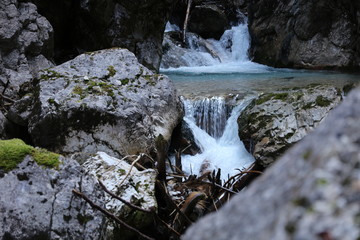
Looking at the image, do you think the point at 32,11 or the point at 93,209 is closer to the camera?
the point at 93,209

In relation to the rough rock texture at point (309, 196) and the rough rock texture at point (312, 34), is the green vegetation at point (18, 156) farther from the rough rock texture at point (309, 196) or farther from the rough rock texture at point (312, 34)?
the rough rock texture at point (312, 34)

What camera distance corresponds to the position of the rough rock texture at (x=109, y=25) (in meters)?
10.6

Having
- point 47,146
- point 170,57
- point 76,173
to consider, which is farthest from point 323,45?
point 76,173

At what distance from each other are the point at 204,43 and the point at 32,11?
11.0 meters

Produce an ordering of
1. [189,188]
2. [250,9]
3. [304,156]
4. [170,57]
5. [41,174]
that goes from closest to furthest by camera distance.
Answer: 1. [304,156]
2. [41,174]
3. [189,188]
4. [170,57]
5. [250,9]

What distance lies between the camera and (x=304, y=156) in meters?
0.60

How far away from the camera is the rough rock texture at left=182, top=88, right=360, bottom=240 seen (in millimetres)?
500

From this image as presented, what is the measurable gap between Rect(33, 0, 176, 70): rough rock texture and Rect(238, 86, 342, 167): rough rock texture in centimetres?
595

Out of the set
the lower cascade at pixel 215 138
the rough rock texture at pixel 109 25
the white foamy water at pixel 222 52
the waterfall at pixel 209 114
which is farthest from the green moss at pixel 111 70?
the white foamy water at pixel 222 52

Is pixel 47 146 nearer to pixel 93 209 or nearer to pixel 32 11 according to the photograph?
pixel 93 209

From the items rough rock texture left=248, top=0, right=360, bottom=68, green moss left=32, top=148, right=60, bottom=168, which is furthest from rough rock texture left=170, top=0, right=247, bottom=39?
green moss left=32, top=148, right=60, bottom=168

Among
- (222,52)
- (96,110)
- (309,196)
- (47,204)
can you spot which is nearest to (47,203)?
(47,204)

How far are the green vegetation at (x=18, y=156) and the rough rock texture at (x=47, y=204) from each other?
32 mm

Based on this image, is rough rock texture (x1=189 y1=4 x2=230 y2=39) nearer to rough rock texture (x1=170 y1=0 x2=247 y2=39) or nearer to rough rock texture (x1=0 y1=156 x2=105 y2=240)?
rough rock texture (x1=170 y1=0 x2=247 y2=39)
